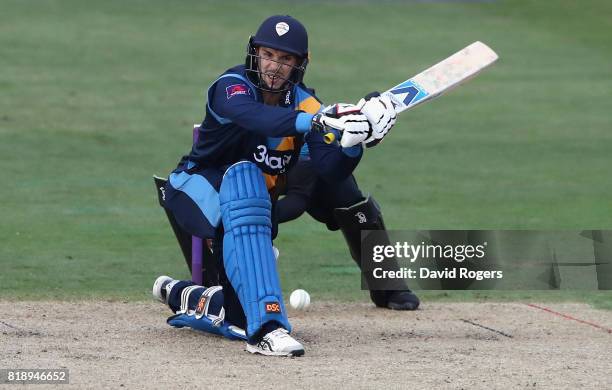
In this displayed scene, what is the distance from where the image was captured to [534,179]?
12.2m

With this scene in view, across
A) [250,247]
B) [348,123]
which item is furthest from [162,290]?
[348,123]

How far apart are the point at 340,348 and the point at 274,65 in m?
1.44

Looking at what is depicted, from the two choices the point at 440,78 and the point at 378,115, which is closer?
the point at 378,115

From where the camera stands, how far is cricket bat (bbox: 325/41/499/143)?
690 cm

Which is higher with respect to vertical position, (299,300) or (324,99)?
(324,99)

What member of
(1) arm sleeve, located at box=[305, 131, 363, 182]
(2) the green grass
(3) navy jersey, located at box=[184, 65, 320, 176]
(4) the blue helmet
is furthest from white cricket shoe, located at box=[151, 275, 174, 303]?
(4) the blue helmet

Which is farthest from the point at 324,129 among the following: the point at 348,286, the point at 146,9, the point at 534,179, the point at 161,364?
the point at 146,9

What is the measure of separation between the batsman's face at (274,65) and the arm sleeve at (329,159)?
319 mm

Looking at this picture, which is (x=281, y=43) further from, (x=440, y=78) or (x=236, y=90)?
(x=440, y=78)

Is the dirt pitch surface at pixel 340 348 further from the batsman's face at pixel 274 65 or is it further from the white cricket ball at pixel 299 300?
the batsman's face at pixel 274 65

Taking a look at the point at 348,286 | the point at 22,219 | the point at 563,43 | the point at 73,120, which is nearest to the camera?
the point at 348,286

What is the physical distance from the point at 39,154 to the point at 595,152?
549cm

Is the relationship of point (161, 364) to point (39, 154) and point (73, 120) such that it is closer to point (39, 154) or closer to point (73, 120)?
point (39, 154)

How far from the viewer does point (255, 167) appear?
6.52 m
